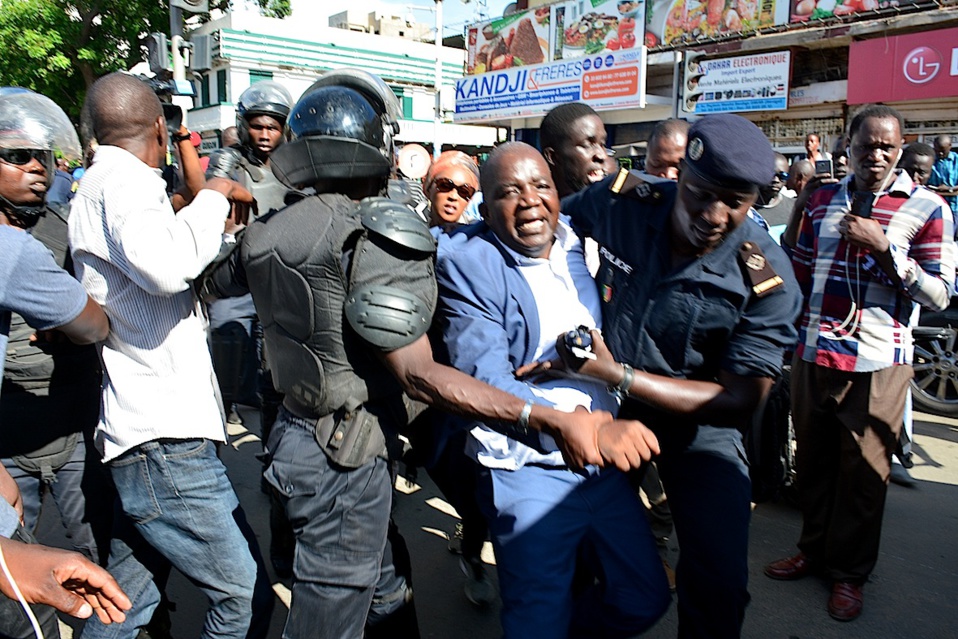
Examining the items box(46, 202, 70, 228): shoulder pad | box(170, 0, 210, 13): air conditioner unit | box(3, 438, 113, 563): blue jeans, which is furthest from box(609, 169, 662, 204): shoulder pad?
box(170, 0, 210, 13): air conditioner unit

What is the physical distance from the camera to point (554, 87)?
17344 mm

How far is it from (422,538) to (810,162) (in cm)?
453

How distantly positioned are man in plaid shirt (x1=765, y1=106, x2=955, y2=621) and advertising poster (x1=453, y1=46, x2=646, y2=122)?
1322 cm

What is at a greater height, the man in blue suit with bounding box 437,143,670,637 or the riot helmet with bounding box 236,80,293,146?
the riot helmet with bounding box 236,80,293,146

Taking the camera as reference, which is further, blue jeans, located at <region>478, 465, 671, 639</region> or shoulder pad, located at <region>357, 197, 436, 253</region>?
blue jeans, located at <region>478, 465, 671, 639</region>

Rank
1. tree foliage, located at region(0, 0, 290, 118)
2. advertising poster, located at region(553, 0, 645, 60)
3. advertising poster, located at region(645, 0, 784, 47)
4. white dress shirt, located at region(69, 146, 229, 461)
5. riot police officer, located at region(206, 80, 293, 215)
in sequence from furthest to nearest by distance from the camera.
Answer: tree foliage, located at region(0, 0, 290, 118)
advertising poster, located at region(553, 0, 645, 60)
advertising poster, located at region(645, 0, 784, 47)
riot police officer, located at region(206, 80, 293, 215)
white dress shirt, located at region(69, 146, 229, 461)

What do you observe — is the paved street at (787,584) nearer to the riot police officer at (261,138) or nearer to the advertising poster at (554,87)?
the riot police officer at (261,138)

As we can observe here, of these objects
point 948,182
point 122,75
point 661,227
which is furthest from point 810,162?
point 122,75

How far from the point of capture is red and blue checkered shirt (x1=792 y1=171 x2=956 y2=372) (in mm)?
2887

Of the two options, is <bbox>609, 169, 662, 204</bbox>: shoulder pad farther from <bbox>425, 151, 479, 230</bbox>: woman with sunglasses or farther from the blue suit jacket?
<bbox>425, 151, 479, 230</bbox>: woman with sunglasses

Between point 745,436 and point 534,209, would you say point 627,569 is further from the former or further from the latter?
point 745,436

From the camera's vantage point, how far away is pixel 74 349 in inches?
93.9

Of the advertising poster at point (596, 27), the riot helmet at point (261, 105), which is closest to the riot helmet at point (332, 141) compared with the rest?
the riot helmet at point (261, 105)

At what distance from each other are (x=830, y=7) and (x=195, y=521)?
14.2 m
